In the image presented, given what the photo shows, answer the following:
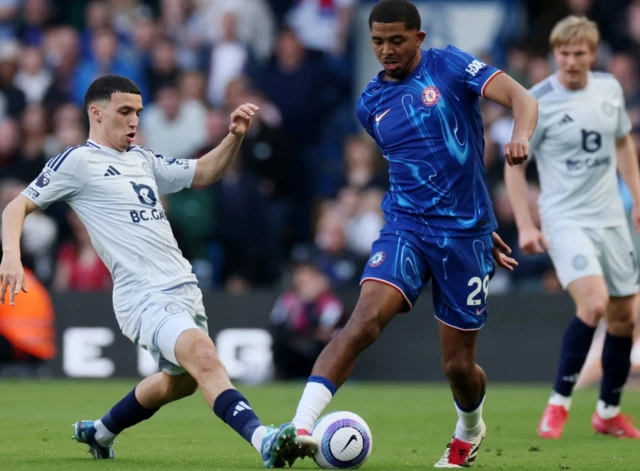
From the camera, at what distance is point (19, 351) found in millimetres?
14867

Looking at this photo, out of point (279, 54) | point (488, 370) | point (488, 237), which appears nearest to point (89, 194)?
point (488, 237)

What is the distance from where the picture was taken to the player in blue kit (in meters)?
6.71

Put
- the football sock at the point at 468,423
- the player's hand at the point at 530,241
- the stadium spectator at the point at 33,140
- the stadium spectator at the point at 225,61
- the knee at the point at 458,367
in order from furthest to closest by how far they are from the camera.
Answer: the stadium spectator at the point at 225,61 → the stadium spectator at the point at 33,140 → the player's hand at the point at 530,241 → the football sock at the point at 468,423 → the knee at the point at 458,367

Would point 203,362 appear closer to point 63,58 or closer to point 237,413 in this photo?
point 237,413

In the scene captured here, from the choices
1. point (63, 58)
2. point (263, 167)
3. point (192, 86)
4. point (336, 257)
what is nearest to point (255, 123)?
point (263, 167)

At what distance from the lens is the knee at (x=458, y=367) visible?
22.4 ft

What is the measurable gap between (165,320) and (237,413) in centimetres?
69

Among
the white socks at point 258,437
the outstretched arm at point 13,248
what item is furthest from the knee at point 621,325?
the outstretched arm at point 13,248

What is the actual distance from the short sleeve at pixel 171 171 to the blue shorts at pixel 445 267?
132 cm

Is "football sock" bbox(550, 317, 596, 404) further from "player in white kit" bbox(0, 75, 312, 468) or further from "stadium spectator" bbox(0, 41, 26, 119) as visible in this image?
"stadium spectator" bbox(0, 41, 26, 119)

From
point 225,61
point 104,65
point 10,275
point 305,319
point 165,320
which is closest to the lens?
point 10,275

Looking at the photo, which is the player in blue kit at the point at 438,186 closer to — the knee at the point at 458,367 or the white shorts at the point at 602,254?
the knee at the point at 458,367

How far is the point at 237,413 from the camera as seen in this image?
6301 millimetres

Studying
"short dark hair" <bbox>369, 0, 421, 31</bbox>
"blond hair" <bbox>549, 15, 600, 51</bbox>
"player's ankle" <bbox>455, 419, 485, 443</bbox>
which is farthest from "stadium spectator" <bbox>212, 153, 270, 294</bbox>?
"short dark hair" <bbox>369, 0, 421, 31</bbox>
